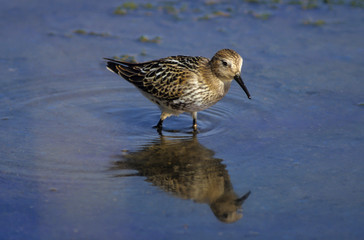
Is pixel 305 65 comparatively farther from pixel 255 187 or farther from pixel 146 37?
pixel 255 187

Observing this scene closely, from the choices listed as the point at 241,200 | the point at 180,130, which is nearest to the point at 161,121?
the point at 180,130

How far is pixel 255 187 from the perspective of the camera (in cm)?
630

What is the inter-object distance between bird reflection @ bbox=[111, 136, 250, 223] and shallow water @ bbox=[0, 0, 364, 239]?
0.02 metres

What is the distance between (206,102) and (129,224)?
2808 millimetres

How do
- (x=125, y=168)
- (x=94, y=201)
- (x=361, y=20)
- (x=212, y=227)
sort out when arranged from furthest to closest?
(x=361, y=20), (x=125, y=168), (x=94, y=201), (x=212, y=227)

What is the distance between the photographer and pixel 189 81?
7.88 m

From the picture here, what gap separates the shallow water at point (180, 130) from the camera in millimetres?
5703

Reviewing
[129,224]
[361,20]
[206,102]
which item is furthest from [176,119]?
[361,20]

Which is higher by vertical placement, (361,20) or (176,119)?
(361,20)

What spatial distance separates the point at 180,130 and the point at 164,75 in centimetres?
86

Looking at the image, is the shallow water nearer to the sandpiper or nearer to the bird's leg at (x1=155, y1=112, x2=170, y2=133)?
the bird's leg at (x1=155, y1=112, x2=170, y2=133)

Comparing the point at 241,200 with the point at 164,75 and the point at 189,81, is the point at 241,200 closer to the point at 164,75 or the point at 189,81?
the point at 189,81

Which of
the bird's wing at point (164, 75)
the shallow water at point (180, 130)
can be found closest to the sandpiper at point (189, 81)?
the bird's wing at point (164, 75)

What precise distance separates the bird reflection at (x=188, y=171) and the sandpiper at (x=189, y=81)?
0.53m
